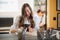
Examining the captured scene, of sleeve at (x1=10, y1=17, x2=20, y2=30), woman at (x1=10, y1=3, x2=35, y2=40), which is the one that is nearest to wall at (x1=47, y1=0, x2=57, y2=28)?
woman at (x1=10, y1=3, x2=35, y2=40)

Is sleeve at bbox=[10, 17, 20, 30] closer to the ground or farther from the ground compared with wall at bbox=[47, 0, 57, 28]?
closer to the ground

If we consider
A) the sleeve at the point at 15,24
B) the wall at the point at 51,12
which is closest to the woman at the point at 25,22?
the sleeve at the point at 15,24

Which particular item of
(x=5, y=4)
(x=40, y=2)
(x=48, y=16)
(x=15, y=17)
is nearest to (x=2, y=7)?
(x=5, y=4)

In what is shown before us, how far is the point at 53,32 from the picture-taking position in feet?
5.00

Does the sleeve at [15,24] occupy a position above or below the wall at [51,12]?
below

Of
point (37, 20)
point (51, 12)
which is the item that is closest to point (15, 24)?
point (37, 20)

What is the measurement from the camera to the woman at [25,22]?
4.87ft

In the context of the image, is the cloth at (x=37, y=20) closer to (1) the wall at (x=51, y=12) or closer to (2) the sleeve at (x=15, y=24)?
(1) the wall at (x=51, y=12)

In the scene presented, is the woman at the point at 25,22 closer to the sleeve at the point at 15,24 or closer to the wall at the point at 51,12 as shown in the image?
the sleeve at the point at 15,24

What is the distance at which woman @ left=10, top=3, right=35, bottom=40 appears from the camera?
1483mm

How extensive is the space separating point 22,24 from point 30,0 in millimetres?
315

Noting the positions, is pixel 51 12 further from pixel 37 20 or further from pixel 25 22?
pixel 25 22

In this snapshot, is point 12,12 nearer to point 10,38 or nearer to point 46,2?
point 10,38

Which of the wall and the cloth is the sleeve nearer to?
the cloth
